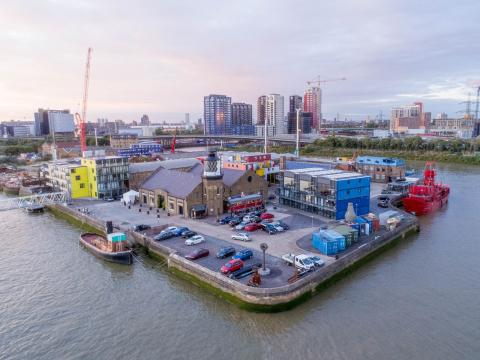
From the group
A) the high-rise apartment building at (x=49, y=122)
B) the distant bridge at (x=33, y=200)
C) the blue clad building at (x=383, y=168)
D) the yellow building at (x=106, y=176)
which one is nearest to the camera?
the distant bridge at (x=33, y=200)

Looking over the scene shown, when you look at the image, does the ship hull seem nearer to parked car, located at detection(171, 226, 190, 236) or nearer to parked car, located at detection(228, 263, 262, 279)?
parked car, located at detection(228, 263, 262, 279)

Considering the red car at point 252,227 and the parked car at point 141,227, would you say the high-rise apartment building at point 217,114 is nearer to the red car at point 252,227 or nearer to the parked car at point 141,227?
the parked car at point 141,227

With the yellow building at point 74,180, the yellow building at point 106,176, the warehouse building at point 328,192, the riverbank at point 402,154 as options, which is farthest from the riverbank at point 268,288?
the riverbank at point 402,154

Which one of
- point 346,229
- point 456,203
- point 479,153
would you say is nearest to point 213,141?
point 479,153

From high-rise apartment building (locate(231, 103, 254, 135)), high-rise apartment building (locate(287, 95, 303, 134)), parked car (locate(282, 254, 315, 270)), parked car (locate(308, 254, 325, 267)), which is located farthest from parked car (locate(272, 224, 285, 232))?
high-rise apartment building (locate(287, 95, 303, 134))

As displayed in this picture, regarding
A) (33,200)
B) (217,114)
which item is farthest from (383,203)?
(217,114)

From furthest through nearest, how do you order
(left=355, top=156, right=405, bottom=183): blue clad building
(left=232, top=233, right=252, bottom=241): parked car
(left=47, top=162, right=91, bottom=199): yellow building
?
(left=355, top=156, right=405, bottom=183): blue clad building < (left=47, top=162, right=91, bottom=199): yellow building < (left=232, top=233, right=252, bottom=241): parked car

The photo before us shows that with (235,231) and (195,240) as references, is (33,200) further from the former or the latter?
(235,231)
